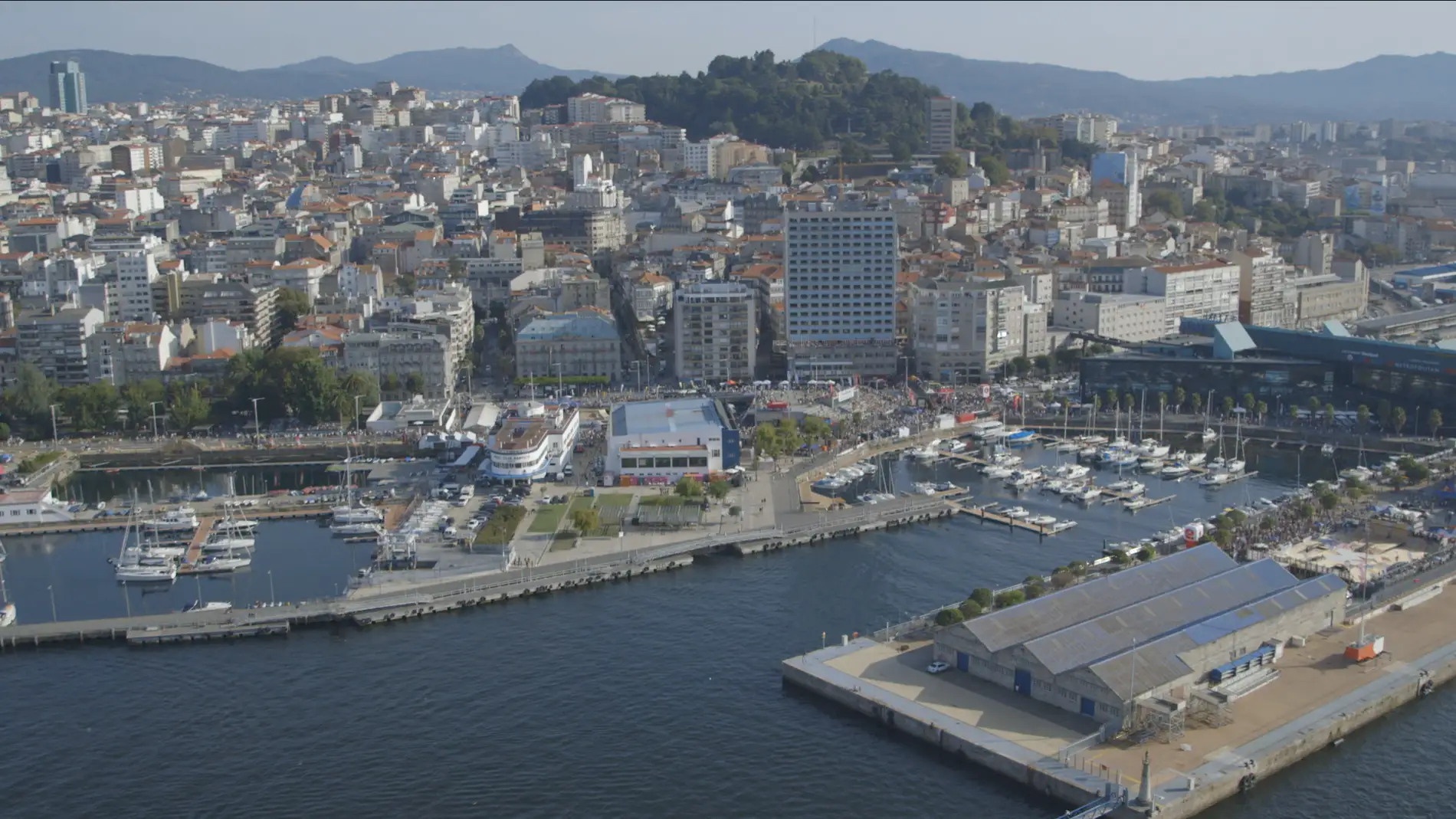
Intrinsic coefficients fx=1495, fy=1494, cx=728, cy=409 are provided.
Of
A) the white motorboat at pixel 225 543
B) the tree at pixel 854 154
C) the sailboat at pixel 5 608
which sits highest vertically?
the tree at pixel 854 154

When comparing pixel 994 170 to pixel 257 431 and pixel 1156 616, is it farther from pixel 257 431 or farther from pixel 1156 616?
pixel 1156 616

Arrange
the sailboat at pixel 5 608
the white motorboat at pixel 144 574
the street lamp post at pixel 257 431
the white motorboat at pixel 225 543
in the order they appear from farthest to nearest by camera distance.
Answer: the street lamp post at pixel 257 431
the white motorboat at pixel 225 543
the white motorboat at pixel 144 574
the sailboat at pixel 5 608

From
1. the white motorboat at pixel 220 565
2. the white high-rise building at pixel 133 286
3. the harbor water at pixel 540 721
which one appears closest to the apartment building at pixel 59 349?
the white high-rise building at pixel 133 286

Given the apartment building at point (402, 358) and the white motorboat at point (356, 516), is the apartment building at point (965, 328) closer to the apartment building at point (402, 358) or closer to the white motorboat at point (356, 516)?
the apartment building at point (402, 358)

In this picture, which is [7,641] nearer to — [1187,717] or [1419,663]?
[1187,717]

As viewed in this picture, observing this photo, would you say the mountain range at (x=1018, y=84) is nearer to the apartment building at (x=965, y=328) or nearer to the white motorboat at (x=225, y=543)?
the apartment building at (x=965, y=328)

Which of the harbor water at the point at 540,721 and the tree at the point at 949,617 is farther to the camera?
the tree at the point at 949,617

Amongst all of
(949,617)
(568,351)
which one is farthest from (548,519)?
(568,351)

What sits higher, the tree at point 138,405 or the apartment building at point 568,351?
the apartment building at point 568,351

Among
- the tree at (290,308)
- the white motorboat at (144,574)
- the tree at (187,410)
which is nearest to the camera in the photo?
the white motorboat at (144,574)

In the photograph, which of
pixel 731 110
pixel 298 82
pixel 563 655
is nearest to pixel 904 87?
pixel 731 110
